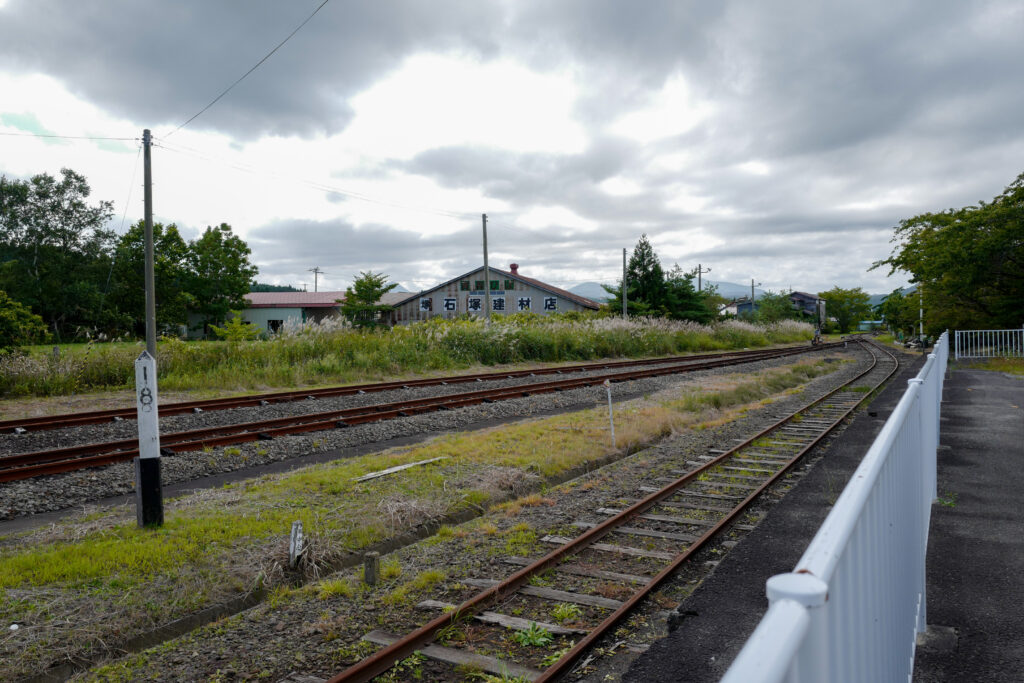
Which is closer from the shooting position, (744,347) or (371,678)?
(371,678)

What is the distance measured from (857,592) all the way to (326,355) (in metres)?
21.0

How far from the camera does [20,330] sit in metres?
17.0

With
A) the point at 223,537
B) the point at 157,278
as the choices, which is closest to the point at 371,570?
the point at 223,537

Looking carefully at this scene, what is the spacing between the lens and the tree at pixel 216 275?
54562 mm

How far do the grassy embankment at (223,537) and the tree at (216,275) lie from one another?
4973cm

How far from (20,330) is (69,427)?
7053 millimetres

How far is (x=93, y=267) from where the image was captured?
161 feet

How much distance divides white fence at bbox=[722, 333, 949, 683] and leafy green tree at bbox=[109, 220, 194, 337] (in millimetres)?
52946

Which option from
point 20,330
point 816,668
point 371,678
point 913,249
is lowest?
point 371,678

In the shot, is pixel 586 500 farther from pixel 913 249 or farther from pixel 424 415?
pixel 913 249

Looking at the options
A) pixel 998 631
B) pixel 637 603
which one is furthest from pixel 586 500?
pixel 998 631

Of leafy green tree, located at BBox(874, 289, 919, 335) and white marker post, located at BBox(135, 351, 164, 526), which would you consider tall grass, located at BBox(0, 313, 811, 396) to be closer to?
white marker post, located at BBox(135, 351, 164, 526)

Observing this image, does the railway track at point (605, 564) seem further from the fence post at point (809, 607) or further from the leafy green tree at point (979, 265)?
the leafy green tree at point (979, 265)

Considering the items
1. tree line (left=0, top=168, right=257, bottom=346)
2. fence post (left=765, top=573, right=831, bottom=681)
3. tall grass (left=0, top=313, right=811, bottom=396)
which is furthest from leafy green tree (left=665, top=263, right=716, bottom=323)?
fence post (left=765, top=573, right=831, bottom=681)
